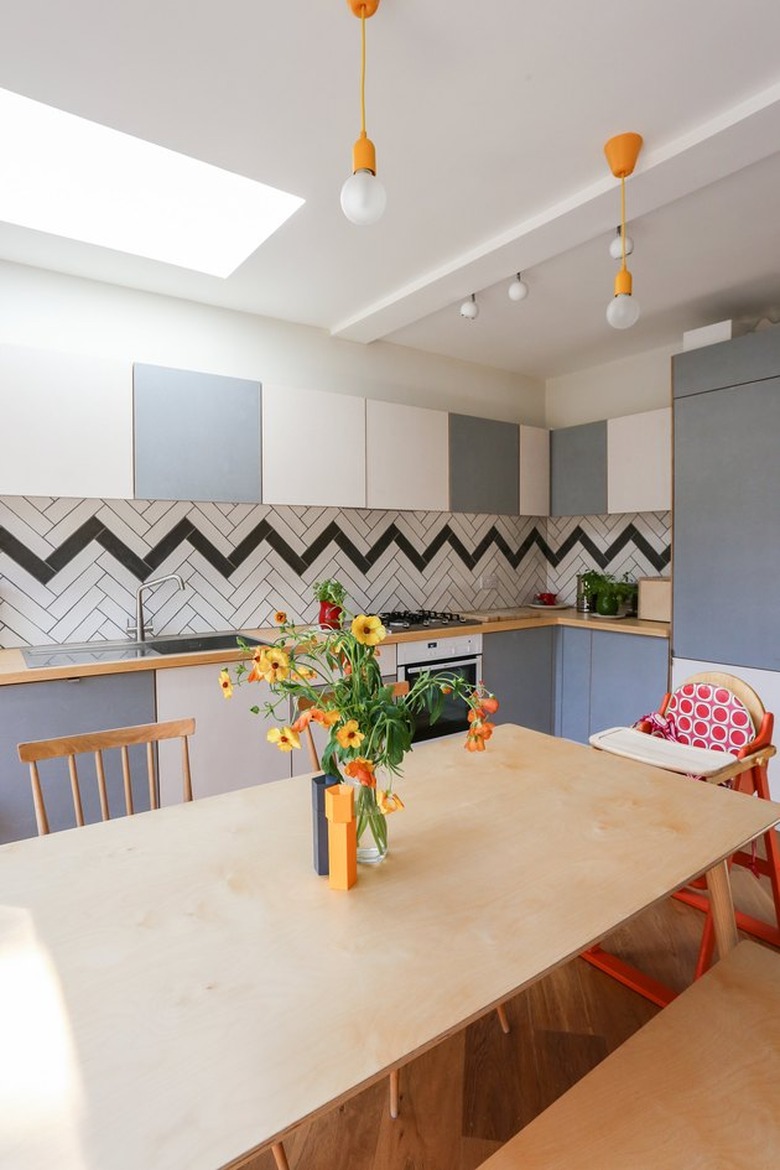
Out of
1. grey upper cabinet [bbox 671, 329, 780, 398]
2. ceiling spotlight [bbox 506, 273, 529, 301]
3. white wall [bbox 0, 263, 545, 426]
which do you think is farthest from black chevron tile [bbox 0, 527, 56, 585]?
grey upper cabinet [bbox 671, 329, 780, 398]

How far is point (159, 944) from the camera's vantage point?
3.22 ft

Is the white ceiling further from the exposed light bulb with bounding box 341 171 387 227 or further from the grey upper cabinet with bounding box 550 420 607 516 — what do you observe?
the grey upper cabinet with bounding box 550 420 607 516

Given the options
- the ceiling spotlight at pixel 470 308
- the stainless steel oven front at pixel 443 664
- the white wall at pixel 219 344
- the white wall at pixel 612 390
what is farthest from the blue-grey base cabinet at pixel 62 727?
the white wall at pixel 612 390

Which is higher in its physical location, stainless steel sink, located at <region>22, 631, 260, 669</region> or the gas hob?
the gas hob

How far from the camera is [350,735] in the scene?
1.11 metres

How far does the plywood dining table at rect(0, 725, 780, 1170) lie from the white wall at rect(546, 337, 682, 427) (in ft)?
9.99

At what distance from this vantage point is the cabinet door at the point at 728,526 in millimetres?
2969

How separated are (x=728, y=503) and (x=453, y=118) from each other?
2.18 metres

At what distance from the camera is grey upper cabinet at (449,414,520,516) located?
387 cm

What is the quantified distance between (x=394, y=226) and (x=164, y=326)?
4.27 ft

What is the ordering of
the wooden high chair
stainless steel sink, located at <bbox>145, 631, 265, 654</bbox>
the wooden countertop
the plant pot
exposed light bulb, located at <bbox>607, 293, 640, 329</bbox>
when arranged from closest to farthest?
exposed light bulb, located at <bbox>607, 293, 640, 329</bbox> → the wooden high chair → the wooden countertop → stainless steel sink, located at <bbox>145, 631, 265, 654</bbox> → the plant pot

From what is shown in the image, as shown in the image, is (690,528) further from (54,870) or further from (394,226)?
(54,870)

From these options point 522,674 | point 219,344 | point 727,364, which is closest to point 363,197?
point 219,344

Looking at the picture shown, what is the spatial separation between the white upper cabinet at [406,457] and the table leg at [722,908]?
8.03 ft
